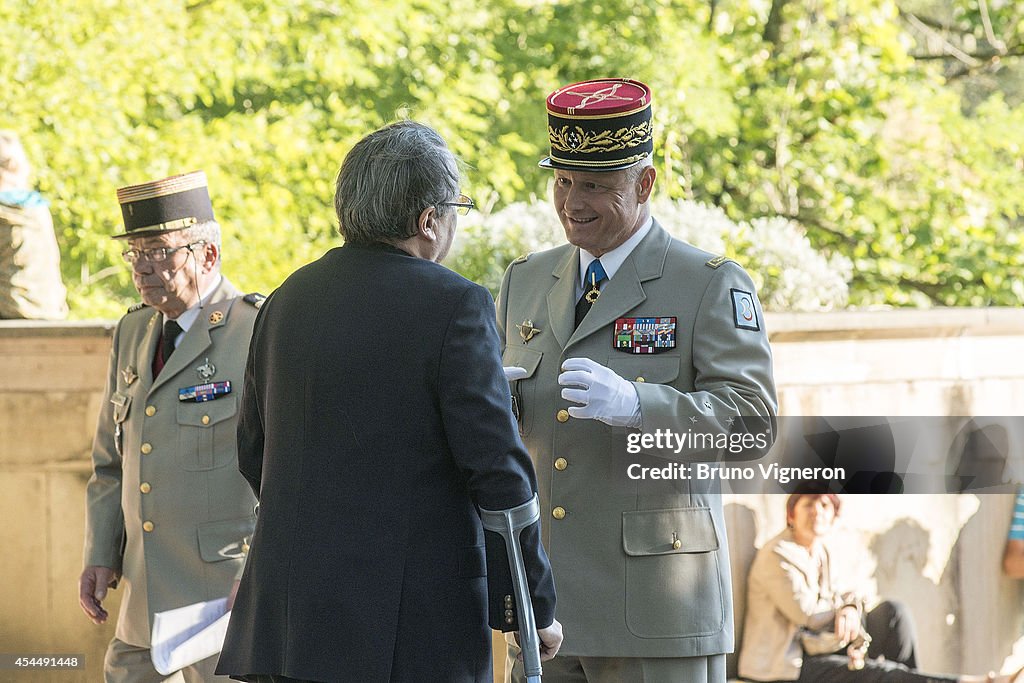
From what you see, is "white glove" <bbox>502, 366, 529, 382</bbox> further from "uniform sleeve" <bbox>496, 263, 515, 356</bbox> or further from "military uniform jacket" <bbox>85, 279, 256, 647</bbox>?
"military uniform jacket" <bbox>85, 279, 256, 647</bbox>

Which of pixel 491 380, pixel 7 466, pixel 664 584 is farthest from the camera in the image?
pixel 7 466

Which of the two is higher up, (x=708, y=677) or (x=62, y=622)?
(x=708, y=677)

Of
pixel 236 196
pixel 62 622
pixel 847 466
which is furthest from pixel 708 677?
pixel 236 196

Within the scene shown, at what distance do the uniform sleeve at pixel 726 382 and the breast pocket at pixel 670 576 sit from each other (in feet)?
0.54

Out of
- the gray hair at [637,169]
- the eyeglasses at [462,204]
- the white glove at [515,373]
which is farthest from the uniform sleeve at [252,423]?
the gray hair at [637,169]

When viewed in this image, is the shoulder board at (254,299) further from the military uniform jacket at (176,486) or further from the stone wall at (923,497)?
the stone wall at (923,497)

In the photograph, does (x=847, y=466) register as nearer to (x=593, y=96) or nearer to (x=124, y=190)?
(x=593, y=96)

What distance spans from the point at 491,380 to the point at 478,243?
3.07 meters

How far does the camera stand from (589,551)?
2904mm

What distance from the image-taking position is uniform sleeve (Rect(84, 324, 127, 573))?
3.71 meters

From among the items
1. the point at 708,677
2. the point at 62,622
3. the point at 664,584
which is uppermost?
the point at 664,584

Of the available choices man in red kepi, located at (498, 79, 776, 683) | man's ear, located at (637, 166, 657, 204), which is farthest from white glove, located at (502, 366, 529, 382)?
man's ear, located at (637, 166, 657, 204)

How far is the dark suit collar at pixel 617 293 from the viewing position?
2957 mm

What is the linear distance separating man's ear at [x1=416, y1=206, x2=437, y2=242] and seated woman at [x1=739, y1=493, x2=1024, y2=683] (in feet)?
6.75
